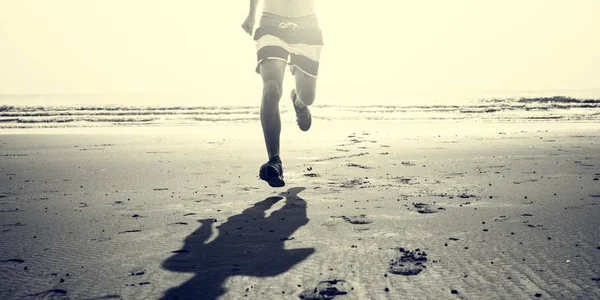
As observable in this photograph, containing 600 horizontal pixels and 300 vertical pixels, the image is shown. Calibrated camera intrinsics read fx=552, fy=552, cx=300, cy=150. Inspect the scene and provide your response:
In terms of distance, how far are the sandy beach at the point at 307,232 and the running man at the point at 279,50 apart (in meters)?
0.58

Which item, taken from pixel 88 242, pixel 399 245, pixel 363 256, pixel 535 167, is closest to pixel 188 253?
pixel 88 242

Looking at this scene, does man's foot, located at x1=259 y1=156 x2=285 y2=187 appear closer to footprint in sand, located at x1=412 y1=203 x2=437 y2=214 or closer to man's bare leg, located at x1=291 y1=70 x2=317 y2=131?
footprint in sand, located at x1=412 y1=203 x2=437 y2=214

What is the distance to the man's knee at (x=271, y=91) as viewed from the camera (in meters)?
4.48

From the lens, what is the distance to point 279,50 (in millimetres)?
4566

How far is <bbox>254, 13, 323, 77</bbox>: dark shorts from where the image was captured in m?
4.58

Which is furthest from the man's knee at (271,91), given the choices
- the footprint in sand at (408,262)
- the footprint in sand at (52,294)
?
the footprint in sand at (52,294)

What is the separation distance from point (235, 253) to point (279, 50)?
2.46 meters

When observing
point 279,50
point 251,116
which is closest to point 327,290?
point 279,50

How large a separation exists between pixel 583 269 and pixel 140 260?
1.81m

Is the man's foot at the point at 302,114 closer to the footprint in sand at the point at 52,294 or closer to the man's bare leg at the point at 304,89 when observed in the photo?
the man's bare leg at the point at 304,89

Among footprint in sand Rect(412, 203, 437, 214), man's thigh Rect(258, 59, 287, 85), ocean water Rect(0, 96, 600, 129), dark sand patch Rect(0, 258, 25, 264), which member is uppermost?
man's thigh Rect(258, 59, 287, 85)

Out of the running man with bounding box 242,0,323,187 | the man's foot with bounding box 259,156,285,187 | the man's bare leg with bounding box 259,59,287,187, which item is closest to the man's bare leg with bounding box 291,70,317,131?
the running man with bounding box 242,0,323,187

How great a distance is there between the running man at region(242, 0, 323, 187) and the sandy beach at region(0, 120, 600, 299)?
58 cm

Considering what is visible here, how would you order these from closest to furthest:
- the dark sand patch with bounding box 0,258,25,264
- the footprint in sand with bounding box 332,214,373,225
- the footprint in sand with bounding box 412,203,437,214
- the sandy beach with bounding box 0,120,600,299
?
the sandy beach with bounding box 0,120,600,299 → the dark sand patch with bounding box 0,258,25,264 → the footprint in sand with bounding box 332,214,373,225 → the footprint in sand with bounding box 412,203,437,214
